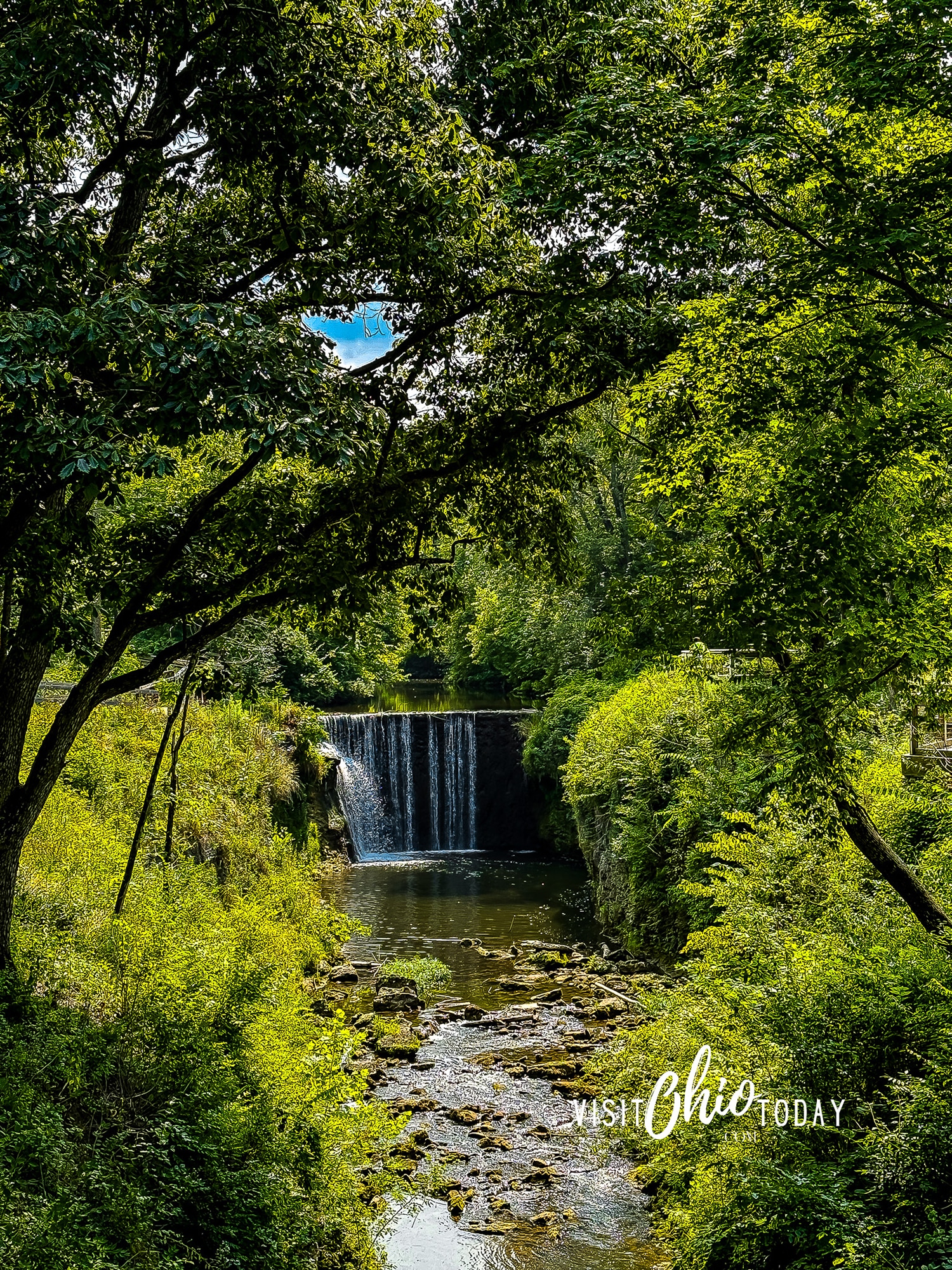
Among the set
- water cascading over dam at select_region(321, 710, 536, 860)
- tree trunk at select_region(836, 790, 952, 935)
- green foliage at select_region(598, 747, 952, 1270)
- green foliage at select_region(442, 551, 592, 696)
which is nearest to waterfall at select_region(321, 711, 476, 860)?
water cascading over dam at select_region(321, 710, 536, 860)

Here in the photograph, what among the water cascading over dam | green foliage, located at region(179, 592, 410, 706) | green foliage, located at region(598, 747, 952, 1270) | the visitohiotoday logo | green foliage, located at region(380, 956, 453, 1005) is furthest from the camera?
the water cascading over dam

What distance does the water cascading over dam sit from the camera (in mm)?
29453

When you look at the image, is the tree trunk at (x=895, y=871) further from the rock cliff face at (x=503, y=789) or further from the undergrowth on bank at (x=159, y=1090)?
the rock cliff face at (x=503, y=789)

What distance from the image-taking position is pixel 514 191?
625 cm

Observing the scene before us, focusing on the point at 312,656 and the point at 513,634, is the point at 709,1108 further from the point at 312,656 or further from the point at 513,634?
the point at 513,634

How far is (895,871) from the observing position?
25.3 feet

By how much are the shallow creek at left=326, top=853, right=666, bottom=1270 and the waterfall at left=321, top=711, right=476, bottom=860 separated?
19.5ft

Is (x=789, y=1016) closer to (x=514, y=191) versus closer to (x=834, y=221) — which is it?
(x=834, y=221)

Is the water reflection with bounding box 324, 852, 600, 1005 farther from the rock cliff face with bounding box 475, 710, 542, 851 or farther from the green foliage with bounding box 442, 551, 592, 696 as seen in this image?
the green foliage with bounding box 442, 551, 592, 696

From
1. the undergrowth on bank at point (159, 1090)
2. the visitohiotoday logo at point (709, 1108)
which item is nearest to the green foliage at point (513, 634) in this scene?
the undergrowth on bank at point (159, 1090)

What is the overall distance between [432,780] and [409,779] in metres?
0.76

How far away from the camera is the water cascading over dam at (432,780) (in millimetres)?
29453

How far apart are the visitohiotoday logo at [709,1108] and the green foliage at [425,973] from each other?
6339 mm

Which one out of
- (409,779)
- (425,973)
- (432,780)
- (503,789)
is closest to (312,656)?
(409,779)
